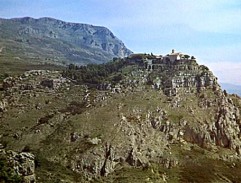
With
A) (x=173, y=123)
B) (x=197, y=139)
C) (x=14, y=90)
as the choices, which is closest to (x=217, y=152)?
(x=197, y=139)

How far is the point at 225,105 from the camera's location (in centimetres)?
15575

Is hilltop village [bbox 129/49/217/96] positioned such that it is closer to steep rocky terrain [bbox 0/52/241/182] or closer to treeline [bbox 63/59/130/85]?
steep rocky terrain [bbox 0/52/241/182]

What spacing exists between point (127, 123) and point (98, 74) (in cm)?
4337

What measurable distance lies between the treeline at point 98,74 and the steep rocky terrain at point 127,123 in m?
0.41

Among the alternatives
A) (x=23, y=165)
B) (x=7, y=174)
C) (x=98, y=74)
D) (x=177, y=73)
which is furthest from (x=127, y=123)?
(x=7, y=174)

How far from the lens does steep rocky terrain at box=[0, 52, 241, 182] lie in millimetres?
120062

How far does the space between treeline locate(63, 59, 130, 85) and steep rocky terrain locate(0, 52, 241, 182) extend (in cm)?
41

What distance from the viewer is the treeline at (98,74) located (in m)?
165

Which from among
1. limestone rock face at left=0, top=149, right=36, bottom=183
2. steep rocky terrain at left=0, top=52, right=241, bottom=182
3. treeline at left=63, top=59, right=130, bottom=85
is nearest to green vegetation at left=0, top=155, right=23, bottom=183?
limestone rock face at left=0, top=149, right=36, bottom=183

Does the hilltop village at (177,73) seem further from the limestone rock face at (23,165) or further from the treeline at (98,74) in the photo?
the limestone rock face at (23,165)

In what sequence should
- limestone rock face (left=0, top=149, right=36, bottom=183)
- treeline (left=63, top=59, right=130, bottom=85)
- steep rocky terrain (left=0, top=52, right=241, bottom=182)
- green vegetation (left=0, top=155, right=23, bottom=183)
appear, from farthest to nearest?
treeline (left=63, top=59, right=130, bottom=85)
steep rocky terrain (left=0, top=52, right=241, bottom=182)
limestone rock face (left=0, top=149, right=36, bottom=183)
green vegetation (left=0, top=155, right=23, bottom=183)

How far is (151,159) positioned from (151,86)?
36.7m

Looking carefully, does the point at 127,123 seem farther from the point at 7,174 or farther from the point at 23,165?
the point at 7,174

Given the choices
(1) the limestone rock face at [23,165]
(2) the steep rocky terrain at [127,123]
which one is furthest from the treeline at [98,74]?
(1) the limestone rock face at [23,165]
